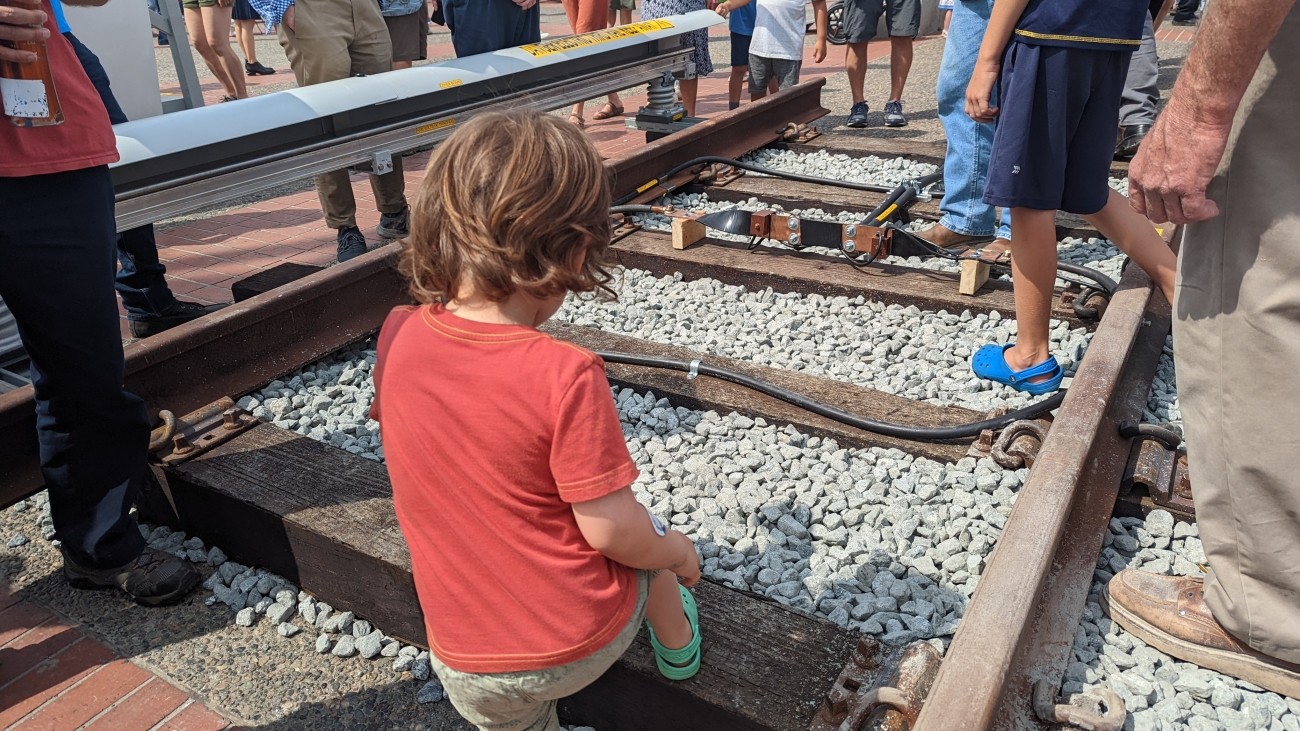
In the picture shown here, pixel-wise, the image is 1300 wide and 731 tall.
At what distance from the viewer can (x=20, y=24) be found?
1.96 m

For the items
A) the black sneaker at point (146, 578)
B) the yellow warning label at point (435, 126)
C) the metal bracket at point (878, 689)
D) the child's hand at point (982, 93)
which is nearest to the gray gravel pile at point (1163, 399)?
the child's hand at point (982, 93)

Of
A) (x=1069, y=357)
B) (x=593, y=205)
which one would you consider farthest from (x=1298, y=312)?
(x=1069, y=357)

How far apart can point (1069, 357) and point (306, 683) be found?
8.45ft

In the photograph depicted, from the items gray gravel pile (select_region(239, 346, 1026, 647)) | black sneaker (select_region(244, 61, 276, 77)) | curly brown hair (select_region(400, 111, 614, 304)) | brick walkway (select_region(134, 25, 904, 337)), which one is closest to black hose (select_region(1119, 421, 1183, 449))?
gray gravel pile (select_region(239, 346, 1026, 647))

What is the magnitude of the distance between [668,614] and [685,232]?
2687 mm

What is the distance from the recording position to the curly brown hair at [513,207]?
135 centimetres

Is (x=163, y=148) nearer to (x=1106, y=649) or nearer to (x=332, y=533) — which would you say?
(x=332, y=533)

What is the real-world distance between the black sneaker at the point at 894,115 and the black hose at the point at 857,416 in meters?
4.71

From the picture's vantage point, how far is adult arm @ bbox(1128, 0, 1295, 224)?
1514 millimetres

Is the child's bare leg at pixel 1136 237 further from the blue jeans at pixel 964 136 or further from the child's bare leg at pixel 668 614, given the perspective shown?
the child's bare leg at pixel 668 614

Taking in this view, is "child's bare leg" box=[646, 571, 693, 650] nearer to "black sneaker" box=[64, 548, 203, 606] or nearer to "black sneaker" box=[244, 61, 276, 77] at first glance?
"black sneaker" box=[64, 548, 203, 606]

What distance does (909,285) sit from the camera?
381 cm

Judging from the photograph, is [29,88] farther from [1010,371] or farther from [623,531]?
[1010,371]

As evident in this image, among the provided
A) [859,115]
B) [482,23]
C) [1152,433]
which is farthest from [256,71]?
[1152,433]
